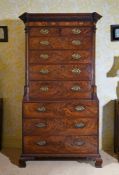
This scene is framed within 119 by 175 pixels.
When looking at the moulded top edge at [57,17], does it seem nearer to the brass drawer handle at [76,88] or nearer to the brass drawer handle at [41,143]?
the brass drawer handle at [76,88]

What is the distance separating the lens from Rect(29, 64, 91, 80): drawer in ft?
10.8

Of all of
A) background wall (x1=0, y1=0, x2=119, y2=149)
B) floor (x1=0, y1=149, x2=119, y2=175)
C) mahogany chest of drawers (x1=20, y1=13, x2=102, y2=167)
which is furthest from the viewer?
background wall (x1=0, y1=0, x2=119, y2=149)

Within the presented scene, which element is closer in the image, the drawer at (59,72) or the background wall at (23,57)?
the drawer at (59,72)

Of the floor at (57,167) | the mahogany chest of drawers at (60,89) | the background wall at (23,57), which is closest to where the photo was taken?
the floor at (57,167)

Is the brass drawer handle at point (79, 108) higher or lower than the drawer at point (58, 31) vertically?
lower

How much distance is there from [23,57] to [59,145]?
1316 mm

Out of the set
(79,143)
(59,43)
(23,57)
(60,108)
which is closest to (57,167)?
(79,143)

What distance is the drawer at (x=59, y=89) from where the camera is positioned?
10.8ft

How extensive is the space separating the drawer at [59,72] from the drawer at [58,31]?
36 centimetres

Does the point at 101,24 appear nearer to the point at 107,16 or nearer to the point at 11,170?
the point at 107,16

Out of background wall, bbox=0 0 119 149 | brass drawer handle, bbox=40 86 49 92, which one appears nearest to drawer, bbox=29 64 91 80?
brass drawer handle, bbox=40 86 49 92

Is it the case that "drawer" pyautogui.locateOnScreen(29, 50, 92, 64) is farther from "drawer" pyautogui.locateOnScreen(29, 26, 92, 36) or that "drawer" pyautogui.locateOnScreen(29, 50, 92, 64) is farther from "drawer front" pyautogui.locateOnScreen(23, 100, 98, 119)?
"drawer front" pyautogui.locateOnScreen(23, 100, 98, 119)

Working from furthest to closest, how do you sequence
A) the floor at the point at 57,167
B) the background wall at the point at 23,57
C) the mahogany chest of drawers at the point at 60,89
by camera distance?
1. the background wall at the point at 23,57
2. the mahogany chest of drawers at the point at 60,89
3. the floor at the point at 57,167

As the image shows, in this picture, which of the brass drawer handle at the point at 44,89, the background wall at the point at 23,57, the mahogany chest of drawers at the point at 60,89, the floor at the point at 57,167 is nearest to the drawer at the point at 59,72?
the mahogany chest of drawers at the point at 60,89
